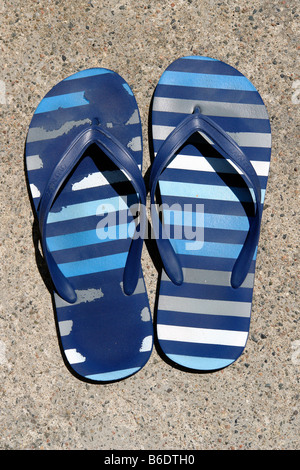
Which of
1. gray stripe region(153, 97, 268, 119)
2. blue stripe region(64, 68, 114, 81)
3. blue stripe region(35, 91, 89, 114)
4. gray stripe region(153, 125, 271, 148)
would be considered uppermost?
blue stripe region(64, 68, 114, 81)

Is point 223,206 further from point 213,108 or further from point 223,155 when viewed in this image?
point 213,108

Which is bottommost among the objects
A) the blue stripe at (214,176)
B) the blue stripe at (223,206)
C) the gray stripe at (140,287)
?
the gray stripe at (140,287)

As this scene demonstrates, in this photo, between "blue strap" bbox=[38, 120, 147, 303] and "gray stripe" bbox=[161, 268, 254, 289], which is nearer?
"blue strap" bbox=[38, 120, 147, 303]

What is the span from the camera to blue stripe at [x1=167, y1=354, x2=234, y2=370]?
2.83 ft

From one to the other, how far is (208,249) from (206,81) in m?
0.36

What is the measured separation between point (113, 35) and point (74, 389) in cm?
80

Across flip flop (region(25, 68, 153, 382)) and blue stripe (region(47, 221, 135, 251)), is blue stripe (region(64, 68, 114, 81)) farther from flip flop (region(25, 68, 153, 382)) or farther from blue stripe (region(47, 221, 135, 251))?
blue stripe (region(47, 221, 135, 251))

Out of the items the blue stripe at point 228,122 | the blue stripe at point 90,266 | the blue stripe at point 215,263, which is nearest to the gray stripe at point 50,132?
the blue stripe at point 228,122

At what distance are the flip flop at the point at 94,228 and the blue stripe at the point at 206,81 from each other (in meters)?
0.10

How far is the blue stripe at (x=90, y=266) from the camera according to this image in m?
0.86

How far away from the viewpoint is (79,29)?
0.88 m

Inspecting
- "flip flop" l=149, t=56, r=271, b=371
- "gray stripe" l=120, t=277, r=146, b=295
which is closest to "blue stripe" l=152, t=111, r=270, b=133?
"flip flop" l=149, t=56, r=271, b=371

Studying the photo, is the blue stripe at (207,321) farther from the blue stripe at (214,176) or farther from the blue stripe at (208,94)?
the blue stripe at (208,94)

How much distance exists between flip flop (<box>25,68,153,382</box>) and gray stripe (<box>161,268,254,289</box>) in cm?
10
